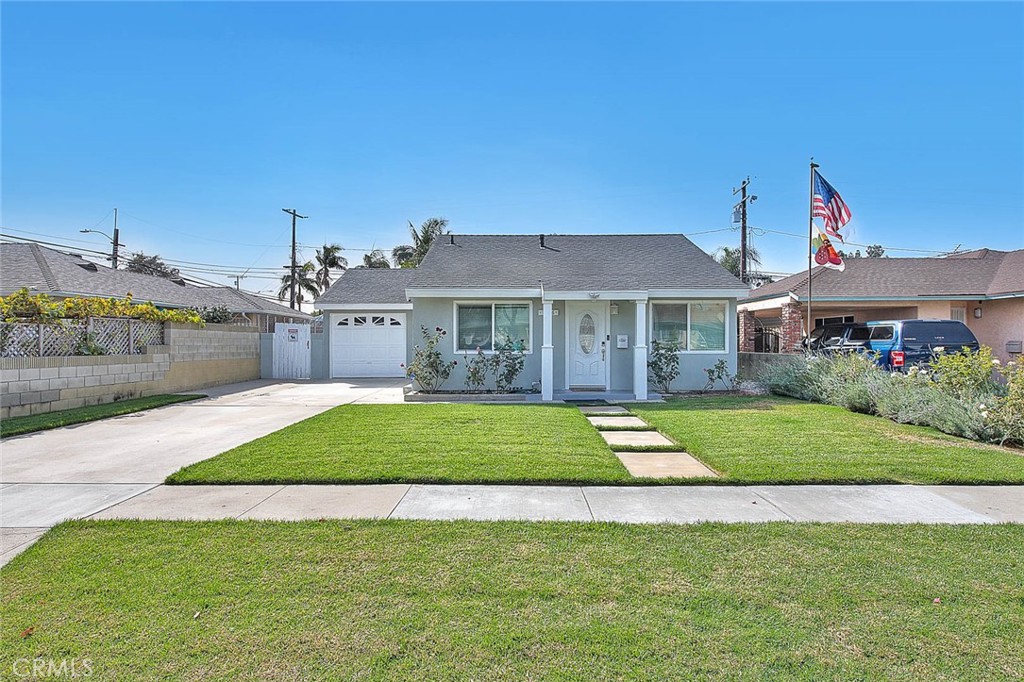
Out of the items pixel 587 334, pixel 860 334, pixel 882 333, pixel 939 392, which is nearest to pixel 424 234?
pixel 587 334

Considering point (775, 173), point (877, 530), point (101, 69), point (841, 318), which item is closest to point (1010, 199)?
point (841, 318)

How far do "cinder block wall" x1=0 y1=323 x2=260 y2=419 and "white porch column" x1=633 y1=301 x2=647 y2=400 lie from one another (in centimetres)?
1191

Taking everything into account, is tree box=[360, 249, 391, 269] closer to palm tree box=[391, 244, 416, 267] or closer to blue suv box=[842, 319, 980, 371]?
palm tree box=[391, 244, 416, 267]

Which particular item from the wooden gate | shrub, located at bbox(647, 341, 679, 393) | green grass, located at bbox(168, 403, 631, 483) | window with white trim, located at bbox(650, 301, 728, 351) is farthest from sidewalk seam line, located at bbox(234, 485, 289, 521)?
the wooden gate

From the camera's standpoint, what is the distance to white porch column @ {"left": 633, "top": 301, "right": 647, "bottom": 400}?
39.8 feet

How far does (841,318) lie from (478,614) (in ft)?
77.3

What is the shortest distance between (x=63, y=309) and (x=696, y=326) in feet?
47.3

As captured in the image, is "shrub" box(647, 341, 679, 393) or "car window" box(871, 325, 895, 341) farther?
"shrub" box(647, 341, 679, 393)

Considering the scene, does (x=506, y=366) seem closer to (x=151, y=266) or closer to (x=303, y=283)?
(x=303, y=283)

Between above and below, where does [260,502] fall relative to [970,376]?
below

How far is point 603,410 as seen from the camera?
1038 cm

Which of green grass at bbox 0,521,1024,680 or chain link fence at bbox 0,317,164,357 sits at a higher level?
chain link fence at bbox 0,317,164,357

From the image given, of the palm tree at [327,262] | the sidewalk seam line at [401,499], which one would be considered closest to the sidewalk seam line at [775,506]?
the sidewalk seam line at [401,499]

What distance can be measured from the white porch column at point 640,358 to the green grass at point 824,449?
1.98 m
